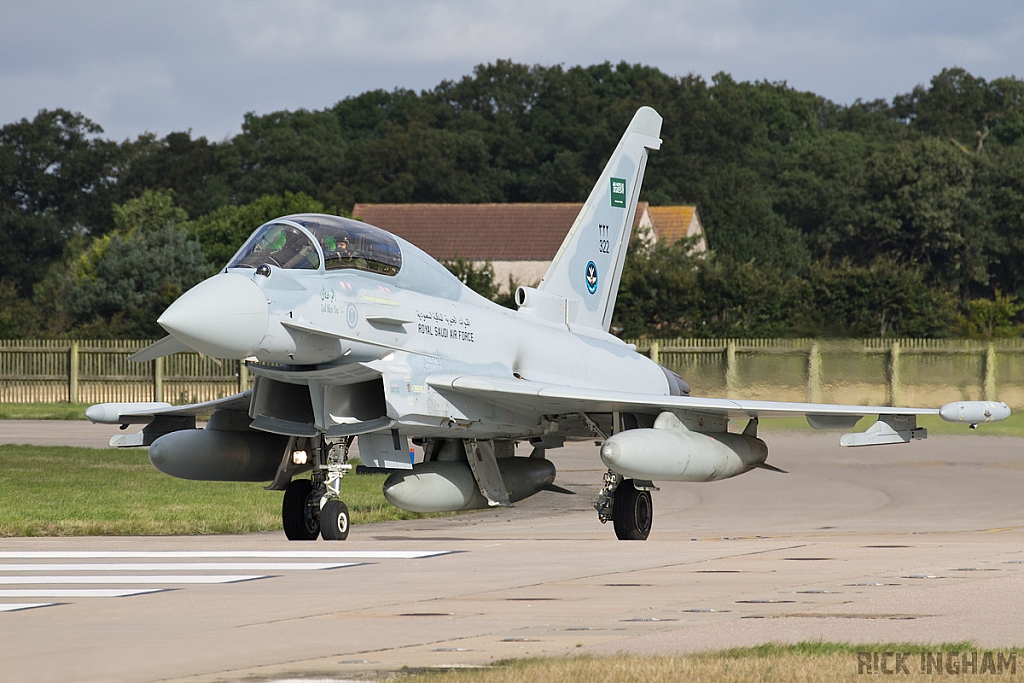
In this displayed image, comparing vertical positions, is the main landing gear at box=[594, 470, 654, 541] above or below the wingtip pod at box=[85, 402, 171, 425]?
below

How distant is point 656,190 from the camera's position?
275 feet

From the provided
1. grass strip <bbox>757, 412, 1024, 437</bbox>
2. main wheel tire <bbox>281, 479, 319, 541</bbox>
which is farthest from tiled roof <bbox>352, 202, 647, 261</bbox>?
main wheel tire <bbox>281, 479, 319, 541</bbox>

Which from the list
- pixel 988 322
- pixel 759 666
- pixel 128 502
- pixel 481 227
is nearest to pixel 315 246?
pixel 128 502

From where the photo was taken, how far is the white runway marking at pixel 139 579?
35.0 feet

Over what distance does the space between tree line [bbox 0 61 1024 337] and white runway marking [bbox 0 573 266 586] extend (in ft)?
98.7

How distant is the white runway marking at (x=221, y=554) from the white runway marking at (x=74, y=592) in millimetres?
2216

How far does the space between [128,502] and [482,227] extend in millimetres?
46718

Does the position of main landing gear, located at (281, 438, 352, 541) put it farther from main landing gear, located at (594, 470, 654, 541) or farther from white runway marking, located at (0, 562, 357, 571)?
main landing gear, located at (594, 470, 654, 541)

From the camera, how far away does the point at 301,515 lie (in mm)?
14273

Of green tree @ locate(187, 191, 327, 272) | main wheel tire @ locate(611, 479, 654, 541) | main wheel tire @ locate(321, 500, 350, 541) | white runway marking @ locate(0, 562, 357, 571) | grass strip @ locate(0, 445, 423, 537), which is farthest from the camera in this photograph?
green tree @ locate(187, 191, 327, 272)

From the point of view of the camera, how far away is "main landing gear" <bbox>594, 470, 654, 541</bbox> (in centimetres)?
1520

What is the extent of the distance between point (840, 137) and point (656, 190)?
606 inches

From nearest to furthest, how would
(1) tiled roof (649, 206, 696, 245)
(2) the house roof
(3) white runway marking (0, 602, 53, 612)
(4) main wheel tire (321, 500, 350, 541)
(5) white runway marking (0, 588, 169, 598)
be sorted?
(3) white runway marking (0, 602, 53, 612) → (5) white runway marking (0, 588, 169, 598) → (4) main wheel tire (321, 500, 350, 541) → (2) the house roof → (1) tiled roof (649, 206, 696, 245)

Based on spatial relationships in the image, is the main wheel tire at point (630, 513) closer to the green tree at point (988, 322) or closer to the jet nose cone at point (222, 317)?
the jet nose cone at point (222, 317)
